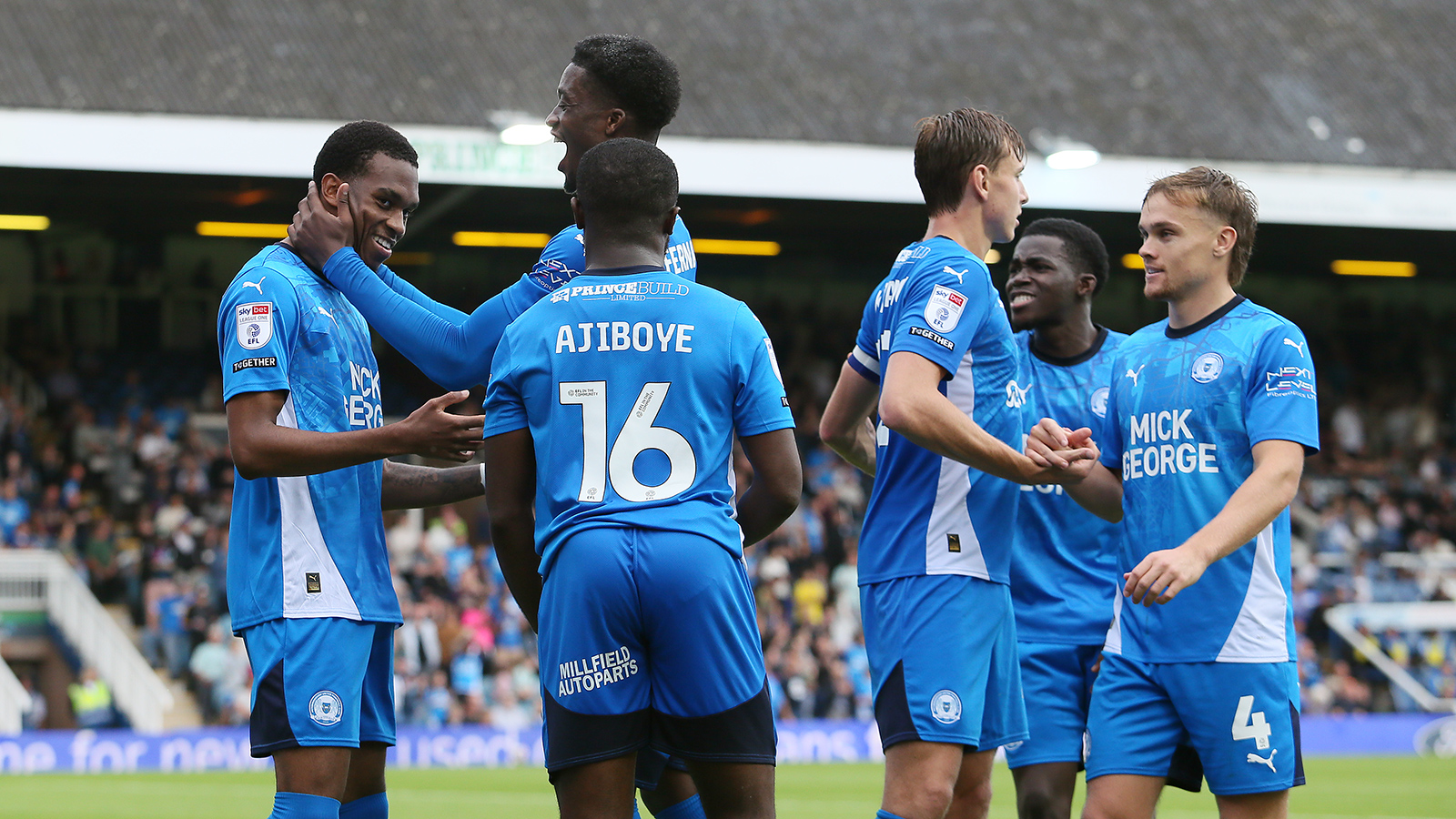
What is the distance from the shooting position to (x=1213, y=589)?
13.9 ft

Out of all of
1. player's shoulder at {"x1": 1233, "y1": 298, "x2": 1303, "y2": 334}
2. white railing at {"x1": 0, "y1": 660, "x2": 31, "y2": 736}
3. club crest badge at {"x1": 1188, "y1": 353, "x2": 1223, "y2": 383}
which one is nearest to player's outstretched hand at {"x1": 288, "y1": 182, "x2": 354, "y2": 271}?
club crest badge at {"x1": 1188, "y1": 353, "x2": 1223, "y2": 383}

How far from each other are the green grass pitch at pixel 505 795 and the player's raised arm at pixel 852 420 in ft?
21.5

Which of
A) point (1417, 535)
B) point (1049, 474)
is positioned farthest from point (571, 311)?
point (1417, 535)

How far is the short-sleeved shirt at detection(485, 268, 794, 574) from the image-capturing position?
355 cm

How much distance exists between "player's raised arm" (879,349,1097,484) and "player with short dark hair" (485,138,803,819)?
570 mm

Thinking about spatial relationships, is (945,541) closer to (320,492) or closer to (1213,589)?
(1213,589)

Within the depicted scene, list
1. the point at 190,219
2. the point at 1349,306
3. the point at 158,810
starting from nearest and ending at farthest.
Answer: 1. the point at 158,810
2. the point at 190,219
3. the point at 1349,306

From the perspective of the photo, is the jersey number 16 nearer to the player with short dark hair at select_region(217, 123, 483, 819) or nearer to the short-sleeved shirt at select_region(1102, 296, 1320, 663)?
the player with short dark hair at select_region(217, 123, 483, 819)

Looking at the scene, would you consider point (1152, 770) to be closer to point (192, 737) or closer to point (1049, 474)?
point (1049, 474)

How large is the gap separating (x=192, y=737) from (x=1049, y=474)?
13.7 m

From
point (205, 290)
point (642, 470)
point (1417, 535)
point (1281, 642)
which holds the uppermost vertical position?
point (205, 290)

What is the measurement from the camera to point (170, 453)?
787 inches

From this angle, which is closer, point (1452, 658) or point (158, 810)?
point (158, 810)

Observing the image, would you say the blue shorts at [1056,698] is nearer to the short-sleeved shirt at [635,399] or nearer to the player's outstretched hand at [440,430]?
the short-sleeved shirt at [635,399]
